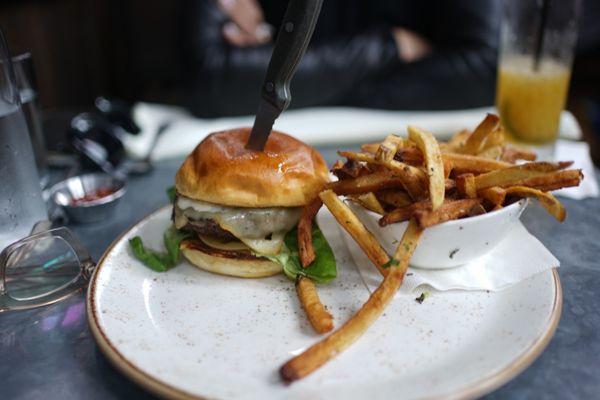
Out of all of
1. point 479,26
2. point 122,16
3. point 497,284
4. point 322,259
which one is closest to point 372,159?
point 322,259

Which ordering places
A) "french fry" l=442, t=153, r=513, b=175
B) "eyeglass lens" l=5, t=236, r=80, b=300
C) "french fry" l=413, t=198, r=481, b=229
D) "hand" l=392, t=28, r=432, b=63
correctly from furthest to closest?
"hand" l=392, t=28, r=432, b=63 < "eyeglass lens" l=5, t=236, r=80, b=300 < "french fry" l=442, t=153, r=513, b=175 < "french fry" l=413, t=198, r=481, b=229

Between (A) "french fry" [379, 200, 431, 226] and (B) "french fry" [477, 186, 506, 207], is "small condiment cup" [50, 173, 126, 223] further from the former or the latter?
(B) "french fry" [477, 186, 506, 207]

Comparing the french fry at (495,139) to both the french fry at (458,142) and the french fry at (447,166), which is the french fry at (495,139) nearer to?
the french fry at (458,142)

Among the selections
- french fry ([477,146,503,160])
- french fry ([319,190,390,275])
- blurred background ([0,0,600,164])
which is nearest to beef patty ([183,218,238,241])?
french fry ([319,190,390,275])

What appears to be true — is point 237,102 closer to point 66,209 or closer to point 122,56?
point 66,209

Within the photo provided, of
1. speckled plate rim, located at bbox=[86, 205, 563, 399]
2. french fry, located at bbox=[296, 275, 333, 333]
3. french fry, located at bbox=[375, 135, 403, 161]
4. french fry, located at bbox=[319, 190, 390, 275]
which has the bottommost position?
french fry, located at bbox=[296, 275, 333, 333]

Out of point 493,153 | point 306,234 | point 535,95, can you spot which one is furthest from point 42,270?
point 535,95

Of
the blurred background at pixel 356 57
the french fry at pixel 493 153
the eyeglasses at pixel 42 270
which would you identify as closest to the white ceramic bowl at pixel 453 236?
the french fry at pixel 493 153
